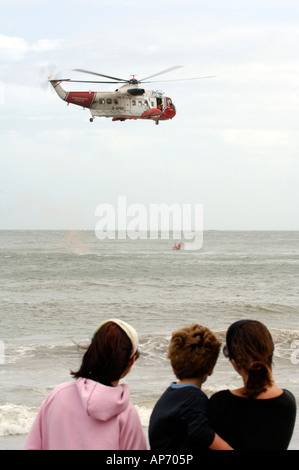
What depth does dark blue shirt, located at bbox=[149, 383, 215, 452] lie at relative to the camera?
2.76 meters

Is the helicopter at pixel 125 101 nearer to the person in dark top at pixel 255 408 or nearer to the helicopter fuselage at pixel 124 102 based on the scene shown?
the helicopter fuselage at pixel 124 102

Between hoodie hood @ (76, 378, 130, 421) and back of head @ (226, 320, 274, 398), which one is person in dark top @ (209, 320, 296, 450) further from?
hoodie hood @ (76, 378, 130, 421)

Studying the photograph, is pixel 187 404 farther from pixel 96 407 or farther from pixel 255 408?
pixel 96 407

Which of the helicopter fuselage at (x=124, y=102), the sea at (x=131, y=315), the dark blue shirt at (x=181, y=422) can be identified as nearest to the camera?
the dark blue shirt at (x=181, y=422)

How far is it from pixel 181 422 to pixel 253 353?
1.47ft

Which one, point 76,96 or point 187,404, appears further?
point 76,96

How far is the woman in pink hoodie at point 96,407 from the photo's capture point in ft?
8.50

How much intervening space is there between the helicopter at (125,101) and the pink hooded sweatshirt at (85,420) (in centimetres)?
1957

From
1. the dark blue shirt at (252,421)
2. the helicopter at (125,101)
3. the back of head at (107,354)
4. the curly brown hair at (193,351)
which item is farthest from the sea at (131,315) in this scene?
the helicopter at (125,101)

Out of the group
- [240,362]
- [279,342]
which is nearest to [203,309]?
[279,342]

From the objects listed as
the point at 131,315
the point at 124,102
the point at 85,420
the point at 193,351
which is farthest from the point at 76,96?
the point at 85,420

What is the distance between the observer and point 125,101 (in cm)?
2241

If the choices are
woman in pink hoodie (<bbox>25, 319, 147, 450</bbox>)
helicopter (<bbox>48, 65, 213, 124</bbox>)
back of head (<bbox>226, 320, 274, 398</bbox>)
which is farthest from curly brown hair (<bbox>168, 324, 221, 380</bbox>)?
helicopter (<bbox>48, 65, 213, 124</bbox>)
